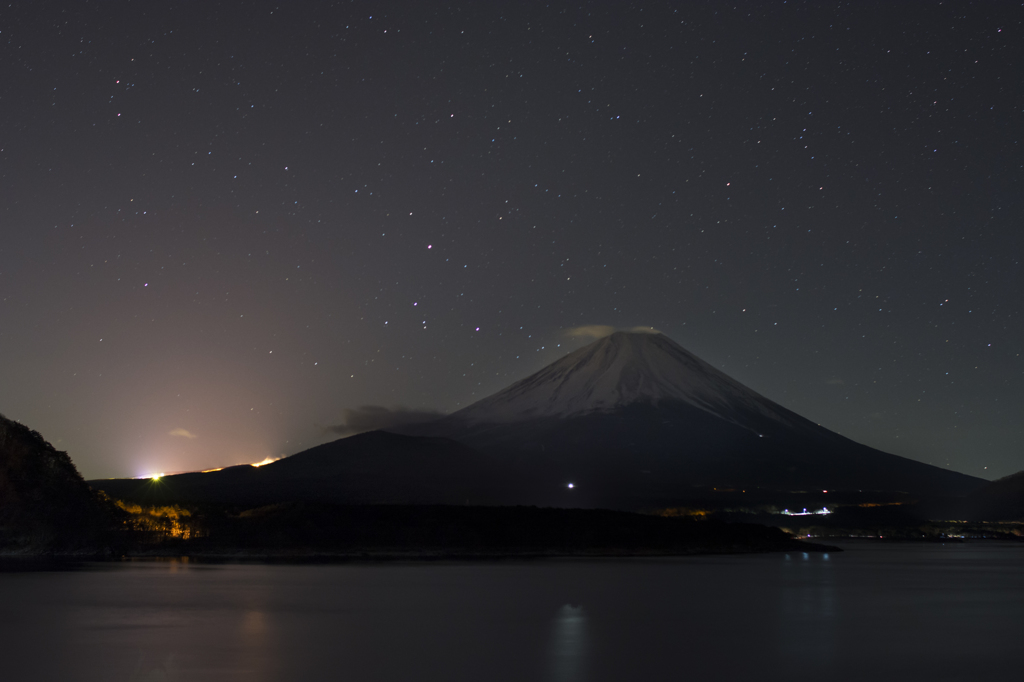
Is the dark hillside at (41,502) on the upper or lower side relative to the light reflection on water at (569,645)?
upper

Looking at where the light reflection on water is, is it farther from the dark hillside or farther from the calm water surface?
the dark hillside

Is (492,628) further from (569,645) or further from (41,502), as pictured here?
(41,502)

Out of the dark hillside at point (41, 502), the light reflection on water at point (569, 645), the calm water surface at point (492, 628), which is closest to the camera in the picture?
the light reflection on water at point (569, 645)

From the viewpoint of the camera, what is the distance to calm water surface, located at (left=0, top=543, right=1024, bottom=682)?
854 inches

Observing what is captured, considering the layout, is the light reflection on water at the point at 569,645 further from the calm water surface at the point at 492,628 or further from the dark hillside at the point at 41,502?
the dark hillside at the point at 41,502

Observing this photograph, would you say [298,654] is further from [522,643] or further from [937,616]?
[937,616]

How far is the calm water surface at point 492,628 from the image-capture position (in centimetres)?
2169

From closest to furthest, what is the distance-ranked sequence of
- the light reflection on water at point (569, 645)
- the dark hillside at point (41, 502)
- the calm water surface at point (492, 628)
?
the light reflection on water at point (569, 645) → the calm water surface at point (492, 628) → the dark hillside at point (41, 502)

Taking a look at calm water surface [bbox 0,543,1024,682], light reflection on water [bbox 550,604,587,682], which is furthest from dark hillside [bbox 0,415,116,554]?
light reflection on water [bbox 550,604,587,682]

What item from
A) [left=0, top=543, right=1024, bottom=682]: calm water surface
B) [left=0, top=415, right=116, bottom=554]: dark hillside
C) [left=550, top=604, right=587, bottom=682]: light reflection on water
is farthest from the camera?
[left=0, top=415, right=116, bottom=554]: dark hillside

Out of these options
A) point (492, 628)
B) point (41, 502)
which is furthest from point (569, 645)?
point (41, 502)

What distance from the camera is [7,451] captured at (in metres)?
71.8

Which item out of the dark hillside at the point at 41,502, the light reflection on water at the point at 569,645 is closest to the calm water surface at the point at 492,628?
the light reflection on water at the point at 569,645

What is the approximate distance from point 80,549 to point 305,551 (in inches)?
758
